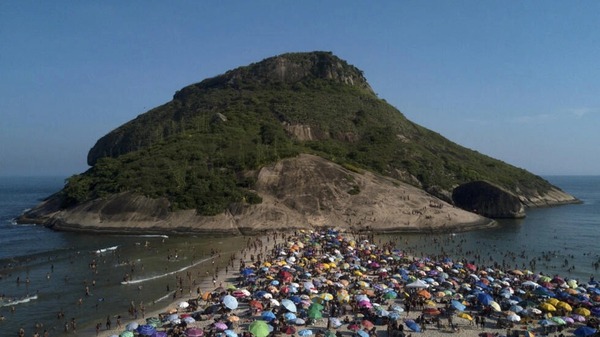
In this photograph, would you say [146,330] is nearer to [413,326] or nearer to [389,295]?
[413,326]

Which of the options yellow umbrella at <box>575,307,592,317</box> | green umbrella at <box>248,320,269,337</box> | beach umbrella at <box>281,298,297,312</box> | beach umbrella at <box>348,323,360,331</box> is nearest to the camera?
green umbrella at <box>248,320,269,337</box>

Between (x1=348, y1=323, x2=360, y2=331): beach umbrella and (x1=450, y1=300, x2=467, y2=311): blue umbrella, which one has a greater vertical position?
(x1=450, y1=300, x2=467, y2=311): blue umbrella

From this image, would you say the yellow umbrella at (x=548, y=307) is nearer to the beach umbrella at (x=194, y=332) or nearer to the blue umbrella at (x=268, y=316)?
the blue umbrella at (x=268, y=316)

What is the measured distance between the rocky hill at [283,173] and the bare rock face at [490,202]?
22 cm

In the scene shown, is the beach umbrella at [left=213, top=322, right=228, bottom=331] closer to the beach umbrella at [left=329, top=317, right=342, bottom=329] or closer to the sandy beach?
the sandy beach

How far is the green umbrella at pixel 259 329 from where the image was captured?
2805 cm

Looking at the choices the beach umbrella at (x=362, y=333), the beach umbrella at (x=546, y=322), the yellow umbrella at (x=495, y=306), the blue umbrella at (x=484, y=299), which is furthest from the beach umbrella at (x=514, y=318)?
the beach umbrella at (x=362, y=333)

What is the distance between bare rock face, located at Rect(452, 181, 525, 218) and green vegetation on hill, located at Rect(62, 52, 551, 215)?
781cm

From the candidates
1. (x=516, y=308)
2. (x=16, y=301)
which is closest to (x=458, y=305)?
(x=516, y=308)

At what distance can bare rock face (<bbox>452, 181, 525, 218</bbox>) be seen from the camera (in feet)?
321

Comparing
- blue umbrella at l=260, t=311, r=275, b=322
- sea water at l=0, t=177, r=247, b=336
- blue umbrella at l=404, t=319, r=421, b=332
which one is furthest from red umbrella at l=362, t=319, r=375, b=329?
sea water at l=0, t=177, r=247, b=336

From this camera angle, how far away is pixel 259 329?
92.8 feet

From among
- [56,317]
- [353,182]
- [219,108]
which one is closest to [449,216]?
[353,182]

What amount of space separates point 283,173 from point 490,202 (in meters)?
46.0
